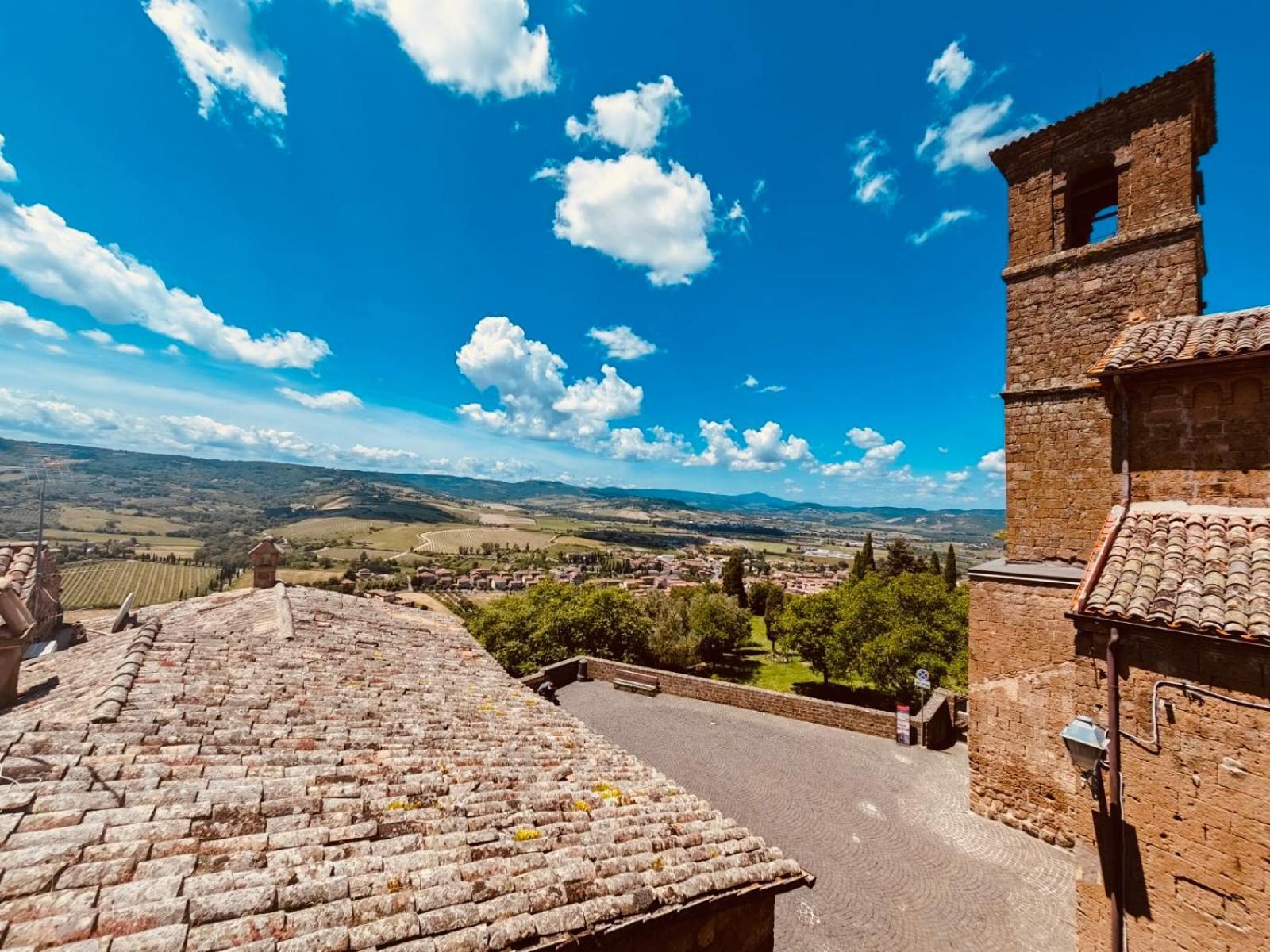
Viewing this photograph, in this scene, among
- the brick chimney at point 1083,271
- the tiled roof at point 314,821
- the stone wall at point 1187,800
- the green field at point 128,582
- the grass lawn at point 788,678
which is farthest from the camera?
the green field at point 128,582

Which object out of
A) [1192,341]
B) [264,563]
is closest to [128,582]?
[264,563]

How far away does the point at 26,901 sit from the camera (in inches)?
112

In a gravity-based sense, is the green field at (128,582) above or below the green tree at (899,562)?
below

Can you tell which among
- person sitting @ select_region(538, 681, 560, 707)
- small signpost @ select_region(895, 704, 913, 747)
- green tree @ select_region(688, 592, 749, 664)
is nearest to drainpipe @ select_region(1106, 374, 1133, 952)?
small signpost @ select_region(895, 704, 913, 747)

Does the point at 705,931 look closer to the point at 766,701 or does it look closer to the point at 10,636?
the point at 10,636

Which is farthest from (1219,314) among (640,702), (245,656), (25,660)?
(25,660)

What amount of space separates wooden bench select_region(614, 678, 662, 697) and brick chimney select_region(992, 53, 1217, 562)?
14.2 meters

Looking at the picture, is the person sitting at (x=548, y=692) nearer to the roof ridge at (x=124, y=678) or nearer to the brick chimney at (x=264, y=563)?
the brick chimney at (x=264, y=563)

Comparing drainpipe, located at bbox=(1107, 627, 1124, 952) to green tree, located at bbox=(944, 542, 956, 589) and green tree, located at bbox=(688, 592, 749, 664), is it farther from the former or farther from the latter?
green tree, located at bbox=(944, 542, 956, 589)

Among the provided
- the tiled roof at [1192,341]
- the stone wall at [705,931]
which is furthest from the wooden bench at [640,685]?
the tiled roof at [1192,341]

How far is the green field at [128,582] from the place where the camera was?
58469 mm

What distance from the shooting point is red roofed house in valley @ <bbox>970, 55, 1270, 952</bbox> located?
5.12 metres

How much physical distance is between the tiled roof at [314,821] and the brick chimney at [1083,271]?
896 cm

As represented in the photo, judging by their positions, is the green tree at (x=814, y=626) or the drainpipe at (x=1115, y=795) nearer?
the drainpipe at (x=1115, y=795)
